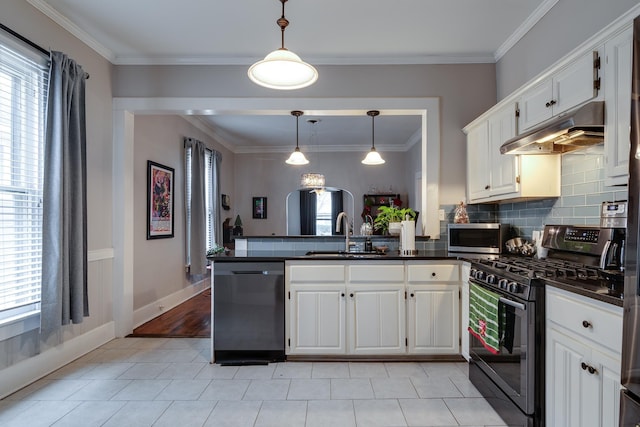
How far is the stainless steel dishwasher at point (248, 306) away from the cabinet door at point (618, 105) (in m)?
2.19

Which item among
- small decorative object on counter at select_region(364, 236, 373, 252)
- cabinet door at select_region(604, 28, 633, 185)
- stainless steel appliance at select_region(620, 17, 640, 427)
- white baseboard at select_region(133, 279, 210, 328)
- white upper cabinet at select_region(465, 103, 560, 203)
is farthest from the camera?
white baseboard at select_region(133, 279, 210, 328)

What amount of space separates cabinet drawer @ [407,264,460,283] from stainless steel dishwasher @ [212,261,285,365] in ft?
3.48

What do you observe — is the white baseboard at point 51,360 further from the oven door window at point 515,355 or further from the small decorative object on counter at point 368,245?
the oven door window at point 515,355

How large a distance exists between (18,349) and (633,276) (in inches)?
133

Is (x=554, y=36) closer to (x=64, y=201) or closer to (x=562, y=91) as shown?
(x=562, y=91)

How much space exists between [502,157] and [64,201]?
3343 millimetres

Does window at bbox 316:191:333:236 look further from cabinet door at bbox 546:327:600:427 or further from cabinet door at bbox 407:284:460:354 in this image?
cabinet door at bbox 546:327:600:427

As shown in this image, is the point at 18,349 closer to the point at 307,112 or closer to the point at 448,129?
the point at 307,112

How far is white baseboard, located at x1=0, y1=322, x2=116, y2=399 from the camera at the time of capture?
2361 millimetres

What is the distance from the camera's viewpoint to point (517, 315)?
1.91m


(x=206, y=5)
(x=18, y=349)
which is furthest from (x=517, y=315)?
(x=18, y=349)

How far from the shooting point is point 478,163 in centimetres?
322

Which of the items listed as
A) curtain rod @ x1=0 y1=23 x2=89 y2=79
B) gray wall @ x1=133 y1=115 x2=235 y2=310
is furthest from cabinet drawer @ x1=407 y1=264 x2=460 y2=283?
curtain rod @ x1=0 y1=23 x2=89 y2=79

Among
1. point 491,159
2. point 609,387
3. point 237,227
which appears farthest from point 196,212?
point 609,387
